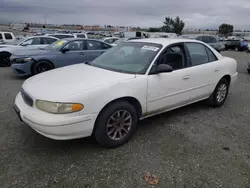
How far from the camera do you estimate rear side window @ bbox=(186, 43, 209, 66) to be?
420 cm

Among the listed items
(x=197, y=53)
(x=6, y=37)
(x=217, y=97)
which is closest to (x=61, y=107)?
(x=197, y=53)

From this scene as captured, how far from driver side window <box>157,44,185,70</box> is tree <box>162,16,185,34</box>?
67698 millimetres

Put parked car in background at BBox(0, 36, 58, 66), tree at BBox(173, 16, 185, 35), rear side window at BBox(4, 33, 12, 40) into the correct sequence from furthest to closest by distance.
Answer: tree at BBox(173, 16, 185, 35) → rear side window at BBox(4, 33, 12, 40) → parked car in background at BBox(0, 36, 58, 66)

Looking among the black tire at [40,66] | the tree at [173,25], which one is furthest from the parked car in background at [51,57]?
the tree at [173,25]

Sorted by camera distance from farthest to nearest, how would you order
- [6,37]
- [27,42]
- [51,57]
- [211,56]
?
[6,37] → [27,42] → [51,57] → [211,56]

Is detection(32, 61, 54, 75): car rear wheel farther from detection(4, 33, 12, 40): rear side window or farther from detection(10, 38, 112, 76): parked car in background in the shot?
detection(4, 33, 12, 40): rear side window

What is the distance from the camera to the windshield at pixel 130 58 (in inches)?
138

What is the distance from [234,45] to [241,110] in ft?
85.3

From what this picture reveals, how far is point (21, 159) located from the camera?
113 inches

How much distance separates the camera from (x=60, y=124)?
8.73ft

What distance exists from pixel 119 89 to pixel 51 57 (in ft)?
17.5

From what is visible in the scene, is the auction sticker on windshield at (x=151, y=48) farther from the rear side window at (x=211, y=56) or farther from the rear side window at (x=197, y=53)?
the rear side window at (x=211, y=56)

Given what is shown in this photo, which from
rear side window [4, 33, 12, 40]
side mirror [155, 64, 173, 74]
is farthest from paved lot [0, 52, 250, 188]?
rear side window [4, 33, 12, 40]

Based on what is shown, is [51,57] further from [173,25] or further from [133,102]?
[173,25]
